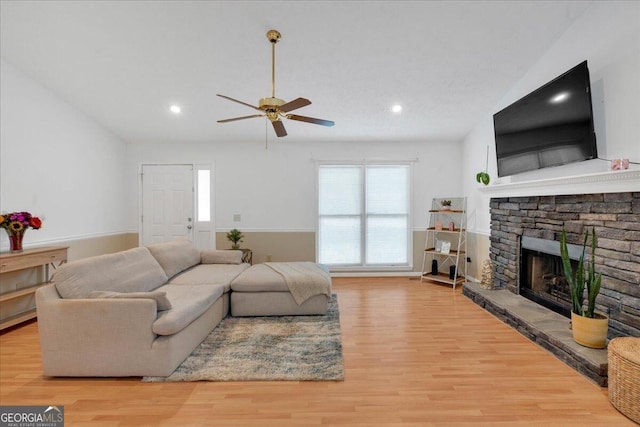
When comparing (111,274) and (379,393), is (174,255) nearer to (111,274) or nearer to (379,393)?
(111,274)

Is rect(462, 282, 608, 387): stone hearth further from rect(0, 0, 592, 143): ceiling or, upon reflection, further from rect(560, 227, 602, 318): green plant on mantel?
rect(0, 0, 592, 143): ceiling

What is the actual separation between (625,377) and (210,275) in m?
3.66

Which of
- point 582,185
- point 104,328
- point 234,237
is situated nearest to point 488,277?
point 582,185

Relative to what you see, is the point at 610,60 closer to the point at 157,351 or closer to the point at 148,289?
the point at 157,351

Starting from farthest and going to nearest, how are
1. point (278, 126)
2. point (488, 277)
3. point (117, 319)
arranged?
1. point (488, 277)
2. point (278, 126)
3. point (117, 319)

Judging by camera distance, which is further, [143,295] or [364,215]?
[364,215]

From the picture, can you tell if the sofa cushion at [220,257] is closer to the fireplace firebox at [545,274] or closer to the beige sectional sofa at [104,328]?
the beige sectional sofa at [104,328]

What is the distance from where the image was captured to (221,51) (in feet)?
10.4

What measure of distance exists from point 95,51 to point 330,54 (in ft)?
8.28

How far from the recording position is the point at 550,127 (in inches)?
114

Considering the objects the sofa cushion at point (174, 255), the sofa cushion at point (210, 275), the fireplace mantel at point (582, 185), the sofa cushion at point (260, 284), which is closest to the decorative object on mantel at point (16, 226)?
the sofa cushion at point (174, 255)

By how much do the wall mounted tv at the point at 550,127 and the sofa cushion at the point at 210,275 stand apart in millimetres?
3608

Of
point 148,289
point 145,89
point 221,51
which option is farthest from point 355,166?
point 148,289

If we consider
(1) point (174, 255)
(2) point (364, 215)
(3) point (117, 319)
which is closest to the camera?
(3) point (117, 319)
